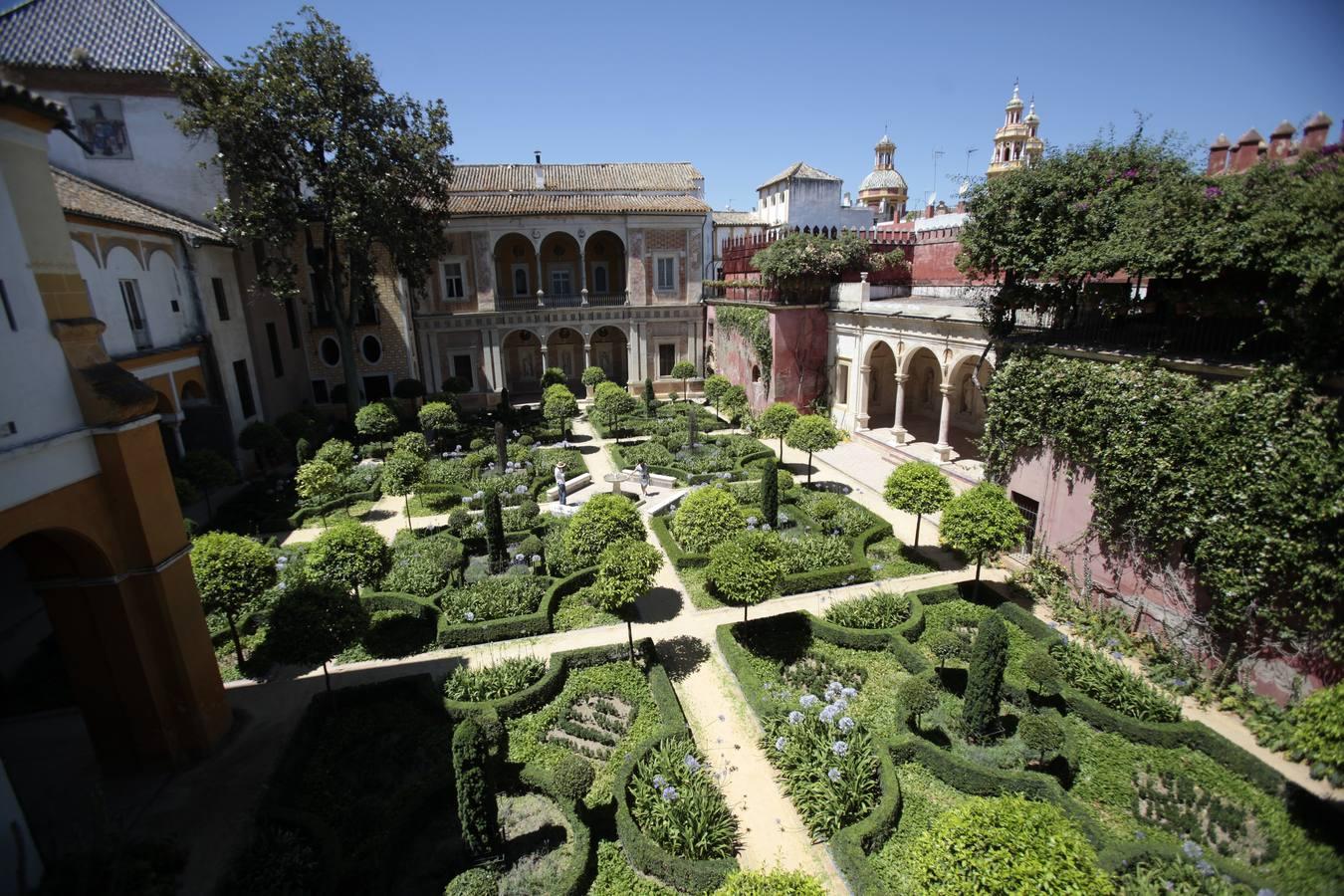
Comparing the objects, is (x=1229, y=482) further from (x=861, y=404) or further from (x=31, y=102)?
(x=31, y=102)

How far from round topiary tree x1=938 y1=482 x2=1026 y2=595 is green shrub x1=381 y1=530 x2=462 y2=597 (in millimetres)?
10724

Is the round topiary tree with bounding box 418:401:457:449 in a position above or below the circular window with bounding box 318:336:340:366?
below

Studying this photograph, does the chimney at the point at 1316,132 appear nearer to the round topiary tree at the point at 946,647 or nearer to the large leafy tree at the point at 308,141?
the round topiary tree at the point at 946,647

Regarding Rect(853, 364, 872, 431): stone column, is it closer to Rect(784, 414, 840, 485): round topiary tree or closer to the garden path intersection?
Rect(784, 414, 840, 485): round topiary tree

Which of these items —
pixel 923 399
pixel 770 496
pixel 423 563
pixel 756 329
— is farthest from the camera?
pixel 923 399

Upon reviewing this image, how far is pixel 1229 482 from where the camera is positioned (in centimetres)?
988

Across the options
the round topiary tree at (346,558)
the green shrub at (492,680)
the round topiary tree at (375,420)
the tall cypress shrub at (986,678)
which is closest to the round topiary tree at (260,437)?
the round topiary tree at (375,420)

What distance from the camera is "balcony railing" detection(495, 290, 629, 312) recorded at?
32031mm

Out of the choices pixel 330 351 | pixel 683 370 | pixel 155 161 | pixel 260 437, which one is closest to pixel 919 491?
pixel 683 370

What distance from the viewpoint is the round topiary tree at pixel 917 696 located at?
977 centimetres

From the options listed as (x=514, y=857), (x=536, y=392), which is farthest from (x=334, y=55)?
(x=514, y=857)

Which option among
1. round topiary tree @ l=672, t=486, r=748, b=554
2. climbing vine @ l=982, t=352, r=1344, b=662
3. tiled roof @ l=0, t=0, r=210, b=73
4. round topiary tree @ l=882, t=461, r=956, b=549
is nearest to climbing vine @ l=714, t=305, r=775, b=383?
round topiary tree @ l=882, t=461, r=956, b=549

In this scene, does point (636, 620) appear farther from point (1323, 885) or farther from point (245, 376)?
point (245, 376)

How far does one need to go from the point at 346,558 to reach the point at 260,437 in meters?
11.3
